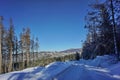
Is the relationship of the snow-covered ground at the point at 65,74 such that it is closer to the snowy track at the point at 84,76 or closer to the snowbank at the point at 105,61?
the snowy track at the point at 84,76

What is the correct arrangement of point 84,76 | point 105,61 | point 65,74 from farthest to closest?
point 105,61
point 65,74
point 84,76

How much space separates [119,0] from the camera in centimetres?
2606

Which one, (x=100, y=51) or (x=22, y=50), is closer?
(x=100, y=51)

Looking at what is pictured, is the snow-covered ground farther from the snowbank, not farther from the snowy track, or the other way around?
the snowbank

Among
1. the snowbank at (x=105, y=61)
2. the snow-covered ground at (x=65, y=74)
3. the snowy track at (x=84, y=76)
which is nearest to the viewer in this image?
the snowy track at (x=84, y=76)

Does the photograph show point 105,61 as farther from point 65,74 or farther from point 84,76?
point 84,76

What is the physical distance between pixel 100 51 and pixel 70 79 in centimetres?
3427

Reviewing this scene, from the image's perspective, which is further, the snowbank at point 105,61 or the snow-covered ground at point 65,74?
the snowbank at point 105,61

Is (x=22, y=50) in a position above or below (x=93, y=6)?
below

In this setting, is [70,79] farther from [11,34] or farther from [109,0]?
[11,34]

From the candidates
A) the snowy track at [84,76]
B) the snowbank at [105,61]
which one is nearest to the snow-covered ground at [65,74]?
the snowy track at [84,76]

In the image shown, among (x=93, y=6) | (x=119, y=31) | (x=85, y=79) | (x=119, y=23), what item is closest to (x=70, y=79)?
(x=85, y=79)

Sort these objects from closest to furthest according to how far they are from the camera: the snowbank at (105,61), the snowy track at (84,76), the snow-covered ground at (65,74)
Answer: the snowy track at (84,76)
the snow-covered ground at (65,74)
the snowbank at (105,61)

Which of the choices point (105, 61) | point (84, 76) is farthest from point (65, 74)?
point (105, 61)
